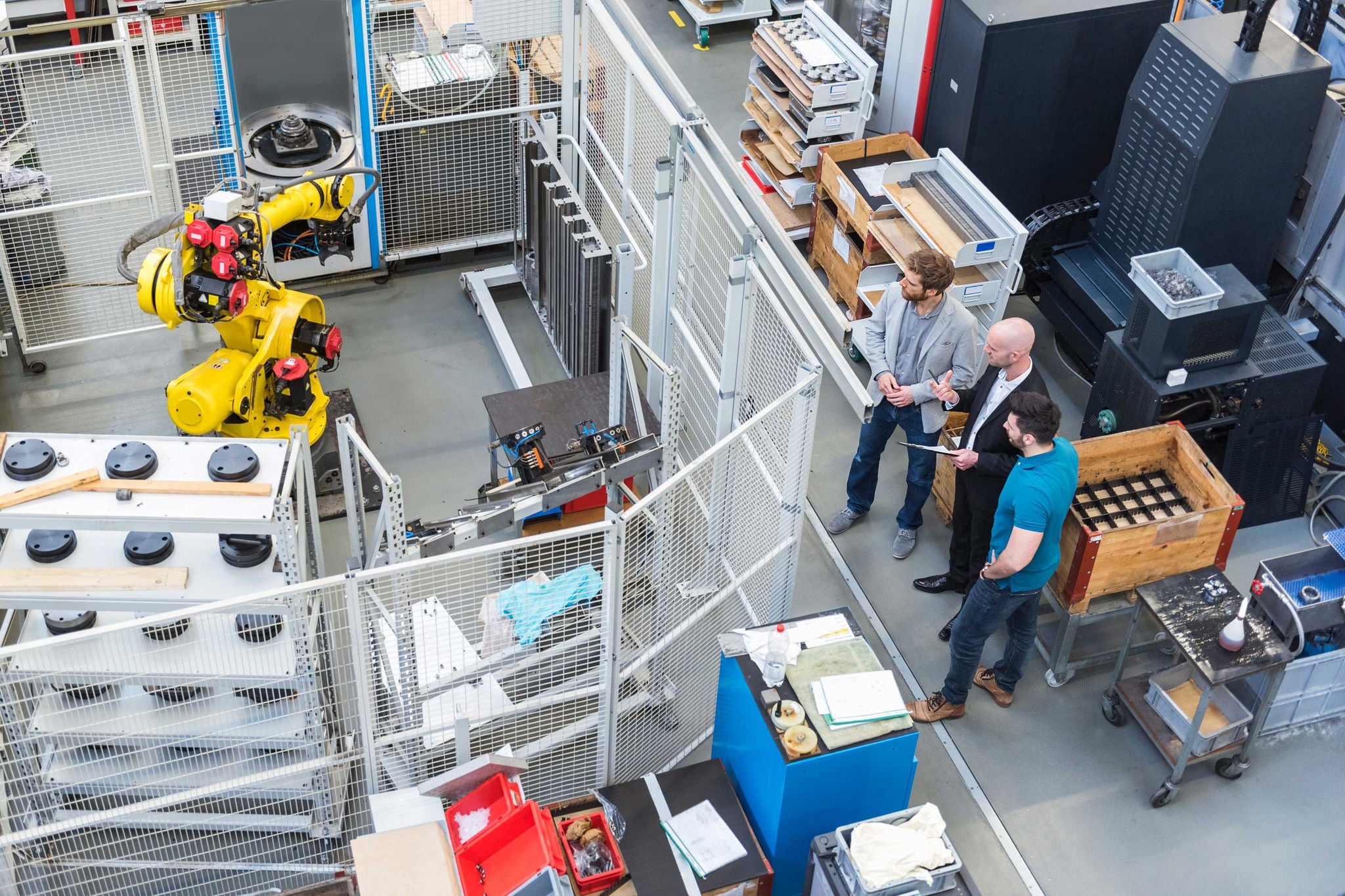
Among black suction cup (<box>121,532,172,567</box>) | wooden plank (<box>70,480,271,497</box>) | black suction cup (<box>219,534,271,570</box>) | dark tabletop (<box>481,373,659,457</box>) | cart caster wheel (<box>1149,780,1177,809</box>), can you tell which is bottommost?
cart caster wheel (<box>1149,780,1177,809</box>)

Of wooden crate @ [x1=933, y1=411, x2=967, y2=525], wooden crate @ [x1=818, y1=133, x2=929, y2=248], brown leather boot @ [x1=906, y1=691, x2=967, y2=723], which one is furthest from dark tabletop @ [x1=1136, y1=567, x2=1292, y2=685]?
wooden crate @ [x1=818, y1=133, x2=929, y2=248]

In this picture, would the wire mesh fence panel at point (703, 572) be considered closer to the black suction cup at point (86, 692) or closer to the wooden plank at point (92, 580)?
the wooden plank at point (92, 580)

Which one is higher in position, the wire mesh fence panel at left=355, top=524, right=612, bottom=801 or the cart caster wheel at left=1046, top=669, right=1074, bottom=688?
the wire mesh fence panel at left=355, top=524, right=612, bottom=801

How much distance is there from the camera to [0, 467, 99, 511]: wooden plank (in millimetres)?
4578

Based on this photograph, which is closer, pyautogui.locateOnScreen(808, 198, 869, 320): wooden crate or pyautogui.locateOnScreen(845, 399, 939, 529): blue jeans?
pyautogui.locateOnScreen(845, 399, 939, 529): blue jeans

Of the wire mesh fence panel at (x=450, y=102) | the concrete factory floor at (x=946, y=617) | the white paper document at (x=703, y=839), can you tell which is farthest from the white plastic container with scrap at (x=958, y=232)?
the white paper document at (x=703, y=839)

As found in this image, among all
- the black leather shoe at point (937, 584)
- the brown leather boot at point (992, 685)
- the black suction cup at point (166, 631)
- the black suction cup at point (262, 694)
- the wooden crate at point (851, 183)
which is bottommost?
the brown leather boot at point (992, 685)

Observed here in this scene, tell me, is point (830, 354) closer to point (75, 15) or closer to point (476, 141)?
point (476, 141)

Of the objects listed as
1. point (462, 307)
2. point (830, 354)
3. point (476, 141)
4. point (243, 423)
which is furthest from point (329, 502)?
point (830, 354)

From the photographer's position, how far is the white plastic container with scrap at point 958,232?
661cm

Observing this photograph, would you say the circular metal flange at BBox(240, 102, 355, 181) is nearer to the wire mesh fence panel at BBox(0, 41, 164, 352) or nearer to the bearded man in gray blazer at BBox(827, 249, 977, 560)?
the wire mesh fence panel at BBox(0, 41, 164, 352)

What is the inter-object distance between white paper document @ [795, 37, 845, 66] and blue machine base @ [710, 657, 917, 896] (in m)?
4.08

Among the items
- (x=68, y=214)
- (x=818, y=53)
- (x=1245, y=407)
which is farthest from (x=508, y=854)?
(x=68, y=214)

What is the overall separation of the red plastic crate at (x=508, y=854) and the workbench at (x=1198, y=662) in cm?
259
